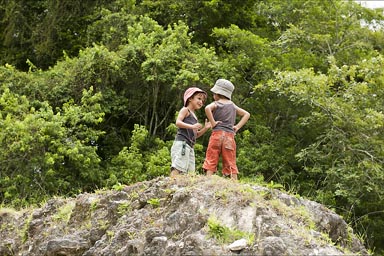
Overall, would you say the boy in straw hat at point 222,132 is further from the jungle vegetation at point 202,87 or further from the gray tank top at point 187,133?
the jungle vegetation at point 202,87

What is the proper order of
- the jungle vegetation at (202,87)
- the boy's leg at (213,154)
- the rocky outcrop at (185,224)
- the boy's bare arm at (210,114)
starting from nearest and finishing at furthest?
1. the rocky outcrop at (185,224)
2. the boy's bare arm at (210,114)
3. the boy's leg at (213,154)
4. the jungle vegetation at (202,87)

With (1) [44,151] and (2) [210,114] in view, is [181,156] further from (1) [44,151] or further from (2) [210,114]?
(1) [44,151]

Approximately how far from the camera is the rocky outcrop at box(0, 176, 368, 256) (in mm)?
6879

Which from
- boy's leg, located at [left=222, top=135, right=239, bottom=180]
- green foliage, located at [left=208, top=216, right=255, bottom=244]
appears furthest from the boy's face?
green foliage, located at [left=208, top=216, right=255, bottom=244]

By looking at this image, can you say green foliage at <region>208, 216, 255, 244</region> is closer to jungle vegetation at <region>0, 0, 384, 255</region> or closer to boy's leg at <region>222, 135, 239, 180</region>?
boy's leg at <region>222, 135, 239, 180</region>

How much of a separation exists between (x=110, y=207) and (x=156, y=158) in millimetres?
7530

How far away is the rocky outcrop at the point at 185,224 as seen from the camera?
6.88 m

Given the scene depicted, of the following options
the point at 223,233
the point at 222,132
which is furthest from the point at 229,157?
the point at 223,233

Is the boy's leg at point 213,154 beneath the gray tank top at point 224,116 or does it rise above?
beneath

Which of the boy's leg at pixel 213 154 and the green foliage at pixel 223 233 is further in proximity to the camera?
the boy's leg at pixel 213 154

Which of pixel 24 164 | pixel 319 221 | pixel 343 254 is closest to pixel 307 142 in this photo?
pixel 24 164

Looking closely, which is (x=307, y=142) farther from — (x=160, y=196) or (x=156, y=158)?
(x=160, y=196)

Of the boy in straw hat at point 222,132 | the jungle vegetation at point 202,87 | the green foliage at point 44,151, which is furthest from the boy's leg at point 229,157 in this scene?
the green foliage at point 44,151

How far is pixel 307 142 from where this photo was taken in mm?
18328
